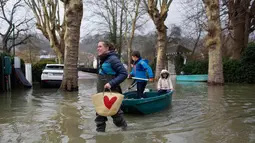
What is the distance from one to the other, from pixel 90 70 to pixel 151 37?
18849 millimetres

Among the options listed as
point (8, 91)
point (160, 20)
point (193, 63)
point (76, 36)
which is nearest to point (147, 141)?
point (76, 36)

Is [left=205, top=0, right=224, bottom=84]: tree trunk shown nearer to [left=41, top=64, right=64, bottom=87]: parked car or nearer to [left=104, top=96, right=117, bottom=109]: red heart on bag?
[left=41, top=64, right=64, bottom=87]: parked car

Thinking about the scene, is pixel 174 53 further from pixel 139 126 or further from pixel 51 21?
pixel 139 126

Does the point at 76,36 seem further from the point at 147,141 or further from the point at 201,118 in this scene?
Result: the point at 147,141

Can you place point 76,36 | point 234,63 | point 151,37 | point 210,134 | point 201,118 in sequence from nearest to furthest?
point 210,134
point 201,118
point 76,36
point 234,63
point 151,37

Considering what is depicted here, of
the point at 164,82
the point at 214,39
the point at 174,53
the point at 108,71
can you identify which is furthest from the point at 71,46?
the point at 174,53

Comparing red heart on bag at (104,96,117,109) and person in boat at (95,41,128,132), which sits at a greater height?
person in boat at (95,41,128,132)

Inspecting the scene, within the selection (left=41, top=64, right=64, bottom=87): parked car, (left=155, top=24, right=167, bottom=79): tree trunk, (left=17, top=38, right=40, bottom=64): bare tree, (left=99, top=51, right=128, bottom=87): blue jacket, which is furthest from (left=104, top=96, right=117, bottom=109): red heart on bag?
(left=17, top=38, right=40, bottom=64): bare tree

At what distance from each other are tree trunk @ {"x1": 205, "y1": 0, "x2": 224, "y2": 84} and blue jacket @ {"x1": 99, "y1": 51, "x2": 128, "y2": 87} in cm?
1410

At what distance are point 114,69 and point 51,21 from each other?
920 inches

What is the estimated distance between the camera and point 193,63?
2991 cm

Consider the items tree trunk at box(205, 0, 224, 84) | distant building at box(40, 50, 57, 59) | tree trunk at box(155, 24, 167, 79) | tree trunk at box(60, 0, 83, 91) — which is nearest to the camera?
tree trunk at box(60, 0, 83, 91)

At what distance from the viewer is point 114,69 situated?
19.5 feet

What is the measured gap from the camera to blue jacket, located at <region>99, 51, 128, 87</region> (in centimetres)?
576
